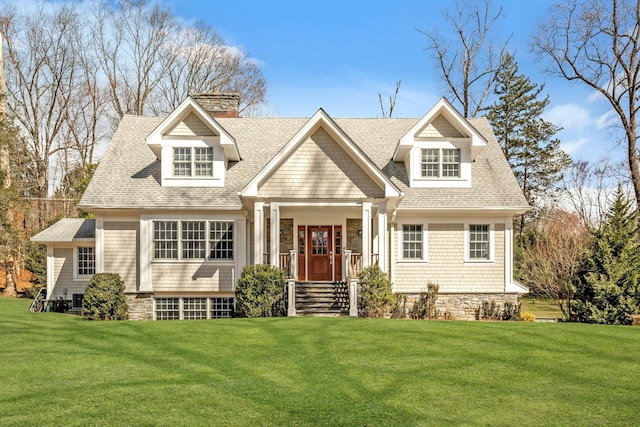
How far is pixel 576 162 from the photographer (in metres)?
36.2

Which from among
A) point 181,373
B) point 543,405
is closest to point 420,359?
point 543,405

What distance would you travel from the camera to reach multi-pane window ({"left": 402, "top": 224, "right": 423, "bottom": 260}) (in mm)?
17906

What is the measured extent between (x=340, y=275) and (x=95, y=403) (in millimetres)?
12687

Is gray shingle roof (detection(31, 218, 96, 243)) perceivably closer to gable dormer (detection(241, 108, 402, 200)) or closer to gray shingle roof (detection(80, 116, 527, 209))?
gray shingle roof (detection(80, 116, 527, 209))

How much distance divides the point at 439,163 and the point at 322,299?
6.60 m

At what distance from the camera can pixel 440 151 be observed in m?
18.2

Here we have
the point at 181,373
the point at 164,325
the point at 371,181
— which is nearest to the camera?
the point at 181,373

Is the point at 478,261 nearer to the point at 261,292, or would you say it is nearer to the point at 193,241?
the point at 261,292

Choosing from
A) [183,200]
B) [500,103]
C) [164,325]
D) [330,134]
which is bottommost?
[164,325]

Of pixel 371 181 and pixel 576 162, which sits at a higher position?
pixel 576 162

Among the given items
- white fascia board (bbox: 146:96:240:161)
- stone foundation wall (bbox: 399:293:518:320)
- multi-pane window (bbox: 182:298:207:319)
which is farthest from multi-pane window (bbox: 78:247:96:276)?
stone foundation wall (bbox: 399:293:518:320)

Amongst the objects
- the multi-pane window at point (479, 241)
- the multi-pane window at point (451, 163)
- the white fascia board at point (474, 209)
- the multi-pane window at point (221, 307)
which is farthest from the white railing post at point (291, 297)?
the multi-pane window at point (451, 163)

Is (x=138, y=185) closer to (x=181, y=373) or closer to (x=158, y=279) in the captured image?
(x=158, y=279)

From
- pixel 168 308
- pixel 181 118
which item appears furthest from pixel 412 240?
pixel 181 118
